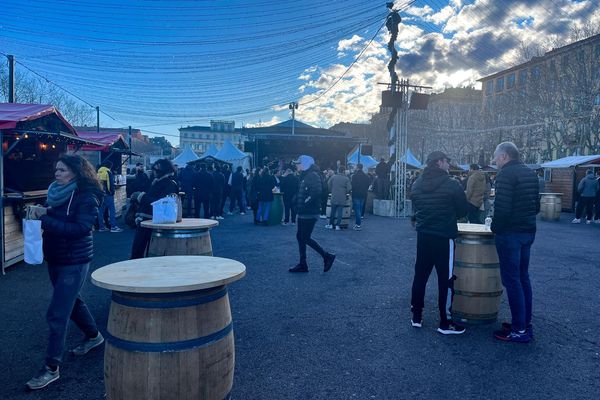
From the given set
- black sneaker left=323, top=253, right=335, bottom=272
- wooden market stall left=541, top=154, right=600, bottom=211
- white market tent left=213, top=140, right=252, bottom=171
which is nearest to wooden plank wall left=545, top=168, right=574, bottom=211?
wooden market stall left=541, top=154, right=600, bottom=211

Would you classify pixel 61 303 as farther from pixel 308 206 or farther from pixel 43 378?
pixel 308 206

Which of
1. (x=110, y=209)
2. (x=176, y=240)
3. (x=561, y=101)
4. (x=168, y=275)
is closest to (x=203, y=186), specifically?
(x=110, y=209)

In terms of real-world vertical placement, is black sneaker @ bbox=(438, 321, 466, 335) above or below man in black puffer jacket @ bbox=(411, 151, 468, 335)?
below

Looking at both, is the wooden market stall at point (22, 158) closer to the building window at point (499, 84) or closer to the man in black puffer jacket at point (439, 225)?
the man in black puffer jacket at point (439, 225)

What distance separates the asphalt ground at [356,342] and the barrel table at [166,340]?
88 centimetres

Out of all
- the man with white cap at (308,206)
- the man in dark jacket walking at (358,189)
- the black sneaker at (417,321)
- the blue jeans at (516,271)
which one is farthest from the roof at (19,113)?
the man in dark jacket walking at (358,189)

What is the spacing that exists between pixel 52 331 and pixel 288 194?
32.6 ft

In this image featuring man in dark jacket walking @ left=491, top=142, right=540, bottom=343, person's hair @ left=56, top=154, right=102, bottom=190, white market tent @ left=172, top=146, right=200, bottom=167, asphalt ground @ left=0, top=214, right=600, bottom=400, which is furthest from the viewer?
white market tent @ left=172, top=146, right=200, bottom=167

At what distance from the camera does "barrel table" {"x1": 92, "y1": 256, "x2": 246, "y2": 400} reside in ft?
7.38

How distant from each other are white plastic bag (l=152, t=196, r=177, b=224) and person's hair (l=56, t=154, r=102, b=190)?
1.23 metres

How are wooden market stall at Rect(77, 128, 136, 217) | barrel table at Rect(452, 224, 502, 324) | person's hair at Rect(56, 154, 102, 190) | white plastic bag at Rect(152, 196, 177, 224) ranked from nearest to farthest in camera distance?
person's hair at Rect(56, 154, 102, 190)
barrel table at Rect(452, 224, 502, 324)
white plastic bag at Rect(152, 196, 177, 224)
wooden market stall at Rect(77, 128, 136, 217)

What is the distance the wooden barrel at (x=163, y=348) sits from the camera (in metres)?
2.25

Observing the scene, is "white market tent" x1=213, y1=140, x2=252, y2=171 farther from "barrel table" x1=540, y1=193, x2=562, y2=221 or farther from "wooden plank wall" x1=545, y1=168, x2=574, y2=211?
"wooden plank wall" x1=545, y1=168, x2=574, y2=211

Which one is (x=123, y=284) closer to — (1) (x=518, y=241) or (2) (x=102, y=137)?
(1) (x=518, y=241)
